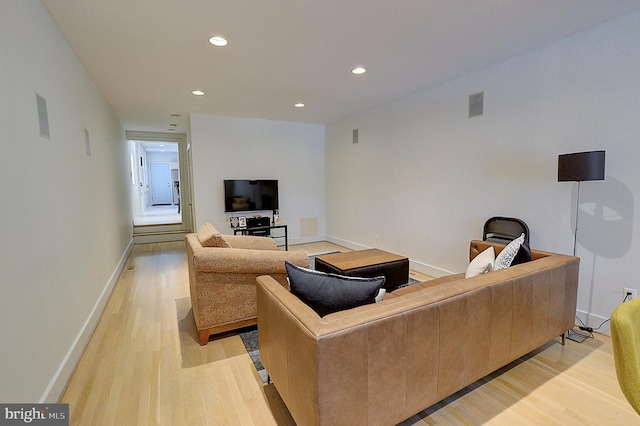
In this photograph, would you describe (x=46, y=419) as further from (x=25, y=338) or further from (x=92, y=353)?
(x=92, y=353)

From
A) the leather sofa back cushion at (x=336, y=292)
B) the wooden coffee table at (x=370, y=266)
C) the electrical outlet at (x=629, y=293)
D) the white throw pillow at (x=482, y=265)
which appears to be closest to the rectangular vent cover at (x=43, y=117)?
the leather sofa back cushion at (x=336, y=292)

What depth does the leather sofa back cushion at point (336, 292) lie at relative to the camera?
1532 millimetres

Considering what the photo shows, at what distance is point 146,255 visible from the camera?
570 cm

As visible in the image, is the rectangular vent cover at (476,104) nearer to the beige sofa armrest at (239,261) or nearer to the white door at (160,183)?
the beige sofa armrest at (239,261)

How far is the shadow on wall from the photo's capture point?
2439mm

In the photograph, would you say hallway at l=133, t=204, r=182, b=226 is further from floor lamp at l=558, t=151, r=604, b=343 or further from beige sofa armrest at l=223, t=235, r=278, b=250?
floor lamp at l=558, t=151, r=604, b=343

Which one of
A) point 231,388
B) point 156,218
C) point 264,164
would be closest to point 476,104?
point 231,388

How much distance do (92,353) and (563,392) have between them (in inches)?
135

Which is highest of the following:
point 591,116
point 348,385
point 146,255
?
point 591,116

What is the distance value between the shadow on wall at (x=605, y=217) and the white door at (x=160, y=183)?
15.4 meters

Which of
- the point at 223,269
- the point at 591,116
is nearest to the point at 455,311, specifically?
the point at 223,269

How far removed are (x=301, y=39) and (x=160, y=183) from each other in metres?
14.2

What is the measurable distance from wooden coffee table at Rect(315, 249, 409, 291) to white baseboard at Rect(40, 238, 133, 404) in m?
2.20

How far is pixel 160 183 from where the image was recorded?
14.6 meters
